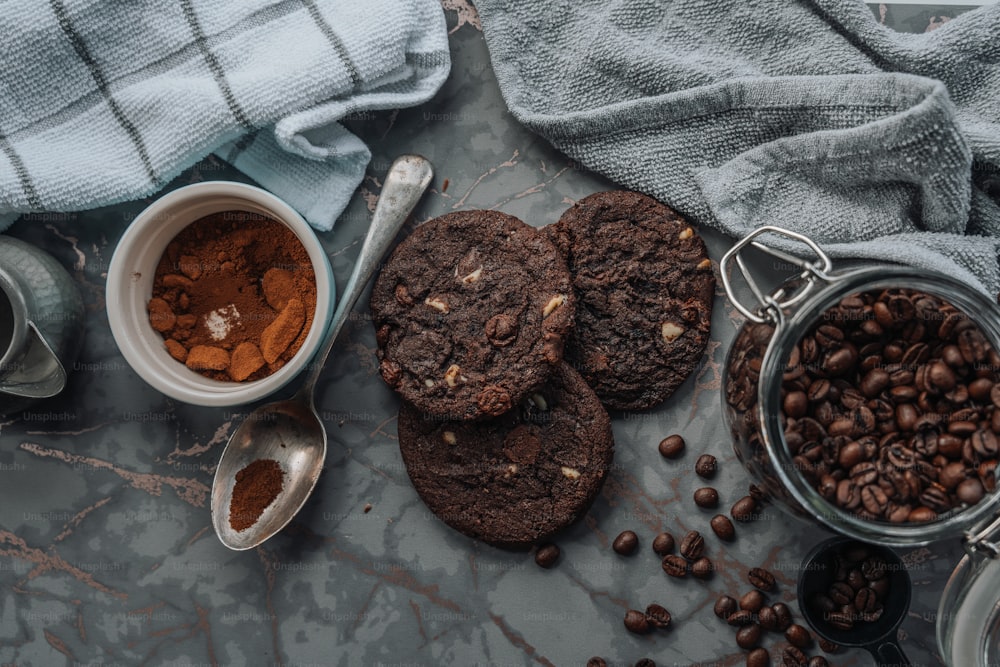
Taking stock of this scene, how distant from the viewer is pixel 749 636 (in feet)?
4.53

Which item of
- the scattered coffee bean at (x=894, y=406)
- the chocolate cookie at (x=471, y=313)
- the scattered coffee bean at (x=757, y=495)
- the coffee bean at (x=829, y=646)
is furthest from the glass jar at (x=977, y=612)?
the chocolate cookie at (x=471, y=313)

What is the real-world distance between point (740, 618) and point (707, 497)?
9.2 inches

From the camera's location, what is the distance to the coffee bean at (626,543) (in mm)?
1402

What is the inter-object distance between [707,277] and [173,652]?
129 centimetres

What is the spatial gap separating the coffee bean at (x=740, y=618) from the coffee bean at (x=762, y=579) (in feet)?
0.18

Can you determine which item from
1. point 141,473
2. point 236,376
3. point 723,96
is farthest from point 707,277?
point 141,473

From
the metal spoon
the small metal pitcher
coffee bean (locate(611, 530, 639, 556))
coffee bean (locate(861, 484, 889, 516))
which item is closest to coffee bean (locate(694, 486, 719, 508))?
coffee bean (locate(611, 530, 639, 556))

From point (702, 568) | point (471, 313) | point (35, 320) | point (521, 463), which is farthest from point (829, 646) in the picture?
point (35, 320)

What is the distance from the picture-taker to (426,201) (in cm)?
148

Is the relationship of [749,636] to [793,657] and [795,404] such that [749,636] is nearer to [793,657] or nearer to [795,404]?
[793,657]

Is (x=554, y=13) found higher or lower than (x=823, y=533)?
higher

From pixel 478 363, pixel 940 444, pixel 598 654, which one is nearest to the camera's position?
Answer: pixel 940 444

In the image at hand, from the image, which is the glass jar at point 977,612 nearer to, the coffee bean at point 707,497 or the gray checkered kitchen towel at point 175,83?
the coffee bean at point 707,497

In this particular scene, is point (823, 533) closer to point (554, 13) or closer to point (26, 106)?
point (554, 13)
